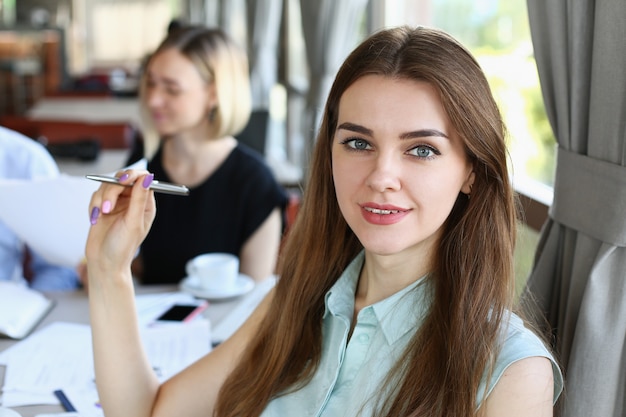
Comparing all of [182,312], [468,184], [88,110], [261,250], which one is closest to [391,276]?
[468,184]

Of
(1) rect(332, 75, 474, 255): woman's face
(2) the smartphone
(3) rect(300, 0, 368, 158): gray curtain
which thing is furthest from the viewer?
(3) rect(300, 0, 368, 158): gray curtain

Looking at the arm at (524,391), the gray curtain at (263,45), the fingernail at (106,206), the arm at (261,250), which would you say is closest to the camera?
the arm at (524,391)

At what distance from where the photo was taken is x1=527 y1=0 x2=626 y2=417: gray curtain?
42.4 inches

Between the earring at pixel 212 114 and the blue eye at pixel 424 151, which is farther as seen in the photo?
the earring at pixel 212 114

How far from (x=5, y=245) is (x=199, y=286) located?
659 mm

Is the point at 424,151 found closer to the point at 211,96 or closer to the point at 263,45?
the point at 211,96

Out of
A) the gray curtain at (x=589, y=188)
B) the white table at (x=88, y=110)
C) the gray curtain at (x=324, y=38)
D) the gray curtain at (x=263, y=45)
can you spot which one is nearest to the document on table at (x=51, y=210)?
the gray curtain at (x=589, y=188)

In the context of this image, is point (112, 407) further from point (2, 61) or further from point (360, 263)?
point (2, 61)

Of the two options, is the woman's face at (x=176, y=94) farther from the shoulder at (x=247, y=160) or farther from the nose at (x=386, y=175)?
the nose at (x=386, y=175)

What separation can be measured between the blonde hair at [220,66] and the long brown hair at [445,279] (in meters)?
1.17

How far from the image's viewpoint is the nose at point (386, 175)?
1.09 m

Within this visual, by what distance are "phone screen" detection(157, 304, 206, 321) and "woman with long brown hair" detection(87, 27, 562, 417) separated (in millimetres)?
433

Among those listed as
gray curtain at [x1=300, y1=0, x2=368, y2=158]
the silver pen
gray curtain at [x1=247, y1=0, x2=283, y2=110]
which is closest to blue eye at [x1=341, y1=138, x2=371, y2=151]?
the silver pen

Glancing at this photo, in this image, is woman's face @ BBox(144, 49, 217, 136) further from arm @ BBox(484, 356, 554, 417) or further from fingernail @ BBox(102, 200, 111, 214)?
arm @ BBox(484, 356, 554, 417)
